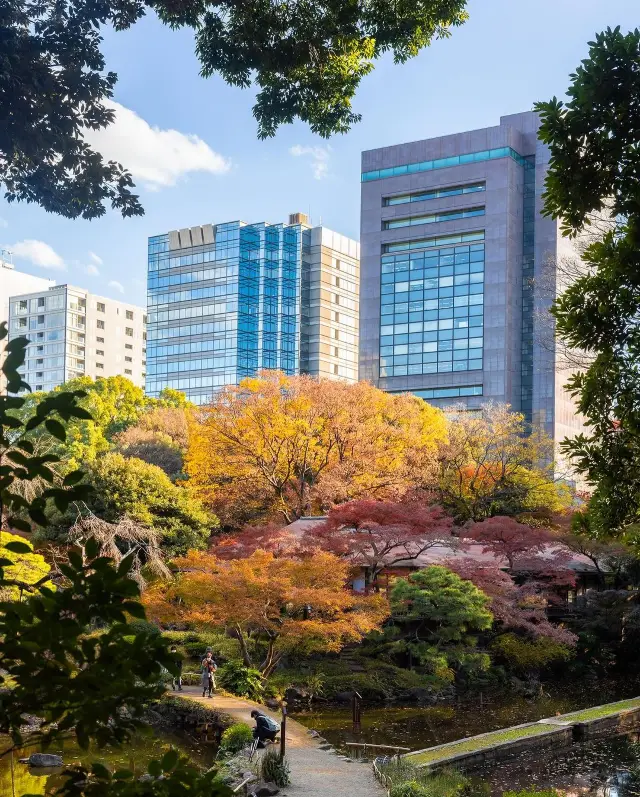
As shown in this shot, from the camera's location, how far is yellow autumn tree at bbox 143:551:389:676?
17.0 meters

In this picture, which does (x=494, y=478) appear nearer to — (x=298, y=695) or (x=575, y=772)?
(x=298, y=695)

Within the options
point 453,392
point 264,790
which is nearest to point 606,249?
point 264,790

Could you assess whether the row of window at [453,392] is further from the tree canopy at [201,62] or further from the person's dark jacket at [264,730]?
the tree canopy at [201,62]

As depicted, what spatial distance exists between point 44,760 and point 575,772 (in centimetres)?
760

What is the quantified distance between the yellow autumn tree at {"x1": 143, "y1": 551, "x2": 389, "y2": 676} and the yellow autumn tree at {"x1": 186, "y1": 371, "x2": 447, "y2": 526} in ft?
25.2

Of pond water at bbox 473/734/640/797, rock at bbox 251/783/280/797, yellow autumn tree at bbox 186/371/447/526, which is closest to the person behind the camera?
rock at bbox 251/783/280/797

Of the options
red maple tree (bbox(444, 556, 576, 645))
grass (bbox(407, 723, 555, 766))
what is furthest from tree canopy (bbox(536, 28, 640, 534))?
red maple tree (bbox(444, 556, 576, 645))

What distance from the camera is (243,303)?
86875 millimetres

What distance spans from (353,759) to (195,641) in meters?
8.43

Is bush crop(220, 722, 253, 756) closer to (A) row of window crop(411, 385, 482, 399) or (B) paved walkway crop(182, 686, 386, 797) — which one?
(B) paved walkway crop(182, 686, 386, 797)

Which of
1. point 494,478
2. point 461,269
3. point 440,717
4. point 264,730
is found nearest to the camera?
point 264,730

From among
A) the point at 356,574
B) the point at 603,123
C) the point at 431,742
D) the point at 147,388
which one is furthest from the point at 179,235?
the point at 603,123

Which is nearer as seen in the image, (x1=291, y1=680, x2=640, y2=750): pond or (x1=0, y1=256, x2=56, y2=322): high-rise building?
(x1=291, y1=680, x2=640, y2=750): pond

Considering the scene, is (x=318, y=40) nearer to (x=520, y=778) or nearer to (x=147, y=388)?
(x=520, y=778)
